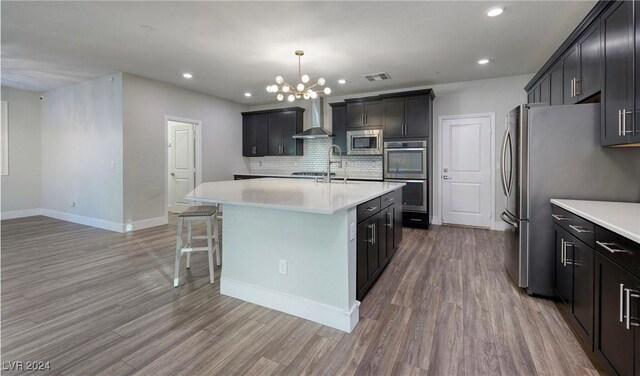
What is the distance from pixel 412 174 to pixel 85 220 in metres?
6.31

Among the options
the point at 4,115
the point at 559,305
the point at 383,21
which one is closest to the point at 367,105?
the point at 383,21

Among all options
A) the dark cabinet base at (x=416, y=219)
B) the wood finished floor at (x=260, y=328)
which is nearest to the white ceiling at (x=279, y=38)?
the dark cabinet base at (x=416, y=219)

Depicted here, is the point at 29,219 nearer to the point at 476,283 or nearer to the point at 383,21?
the point at 383,21

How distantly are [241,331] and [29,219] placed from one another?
6.81 m

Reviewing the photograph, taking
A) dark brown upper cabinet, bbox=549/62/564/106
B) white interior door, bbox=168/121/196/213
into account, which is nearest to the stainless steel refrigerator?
dark brown upper cabinet, bbox=549/62/564/106

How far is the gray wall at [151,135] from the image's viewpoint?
500 centimetres

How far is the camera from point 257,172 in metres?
7.71

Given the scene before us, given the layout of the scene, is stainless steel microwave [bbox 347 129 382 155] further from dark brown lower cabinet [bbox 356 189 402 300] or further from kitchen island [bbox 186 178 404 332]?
kitchen island [bbox 186 178 404 332]

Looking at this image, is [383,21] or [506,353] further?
[383,21]

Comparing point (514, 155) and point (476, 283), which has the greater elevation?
point (514, 155)

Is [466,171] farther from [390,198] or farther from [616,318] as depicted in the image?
[616,318]

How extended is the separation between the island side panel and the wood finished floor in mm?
115

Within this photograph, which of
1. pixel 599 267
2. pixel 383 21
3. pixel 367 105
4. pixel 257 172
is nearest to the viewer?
pixel 599 267

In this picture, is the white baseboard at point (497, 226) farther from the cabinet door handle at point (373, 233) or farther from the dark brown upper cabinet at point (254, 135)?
the dark brown upper cabinet at point (254, 135)
